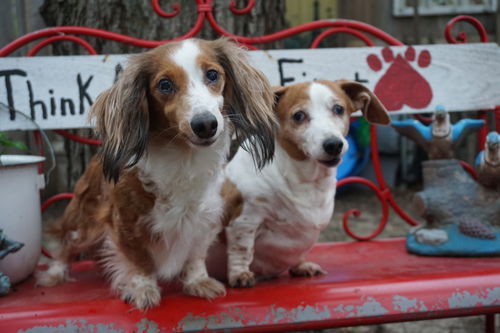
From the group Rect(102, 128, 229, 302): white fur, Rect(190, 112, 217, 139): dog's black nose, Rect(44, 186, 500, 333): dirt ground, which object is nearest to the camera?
Rect(190, 112, 217, 139): dog's black nose

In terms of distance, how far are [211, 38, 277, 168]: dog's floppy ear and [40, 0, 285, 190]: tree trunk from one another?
93 centimetres

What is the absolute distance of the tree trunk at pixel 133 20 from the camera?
2227 millimetres

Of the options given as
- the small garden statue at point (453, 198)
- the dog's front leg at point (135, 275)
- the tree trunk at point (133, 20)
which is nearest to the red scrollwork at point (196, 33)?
the tree trunk at point (133, 20)

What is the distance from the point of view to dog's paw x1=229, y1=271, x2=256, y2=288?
4.96ft

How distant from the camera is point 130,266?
57.2 inches

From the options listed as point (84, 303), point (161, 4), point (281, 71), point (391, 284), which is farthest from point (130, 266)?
point (161, 4)

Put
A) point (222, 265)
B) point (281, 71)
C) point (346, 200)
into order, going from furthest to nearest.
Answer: point (346, 200) < point (281, 71) < point (222, 265)

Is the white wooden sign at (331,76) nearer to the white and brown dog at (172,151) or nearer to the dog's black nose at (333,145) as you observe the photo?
the white and brown dog at (172,151)

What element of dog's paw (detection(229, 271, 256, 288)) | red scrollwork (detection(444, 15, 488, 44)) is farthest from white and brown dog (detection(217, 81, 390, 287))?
red scrollwork (detection(444, 15, 488, 44))

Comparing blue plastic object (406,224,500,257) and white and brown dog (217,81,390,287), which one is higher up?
white and brown dog (217,81,390,287)

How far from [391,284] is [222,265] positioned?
521 millimetres

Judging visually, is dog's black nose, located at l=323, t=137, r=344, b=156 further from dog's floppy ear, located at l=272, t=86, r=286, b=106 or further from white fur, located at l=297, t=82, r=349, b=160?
dog's floppy ear, located at l=272, t=86, r=286, b=106

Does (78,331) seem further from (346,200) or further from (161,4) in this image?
(346,200)

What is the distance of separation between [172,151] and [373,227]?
8.96ft
